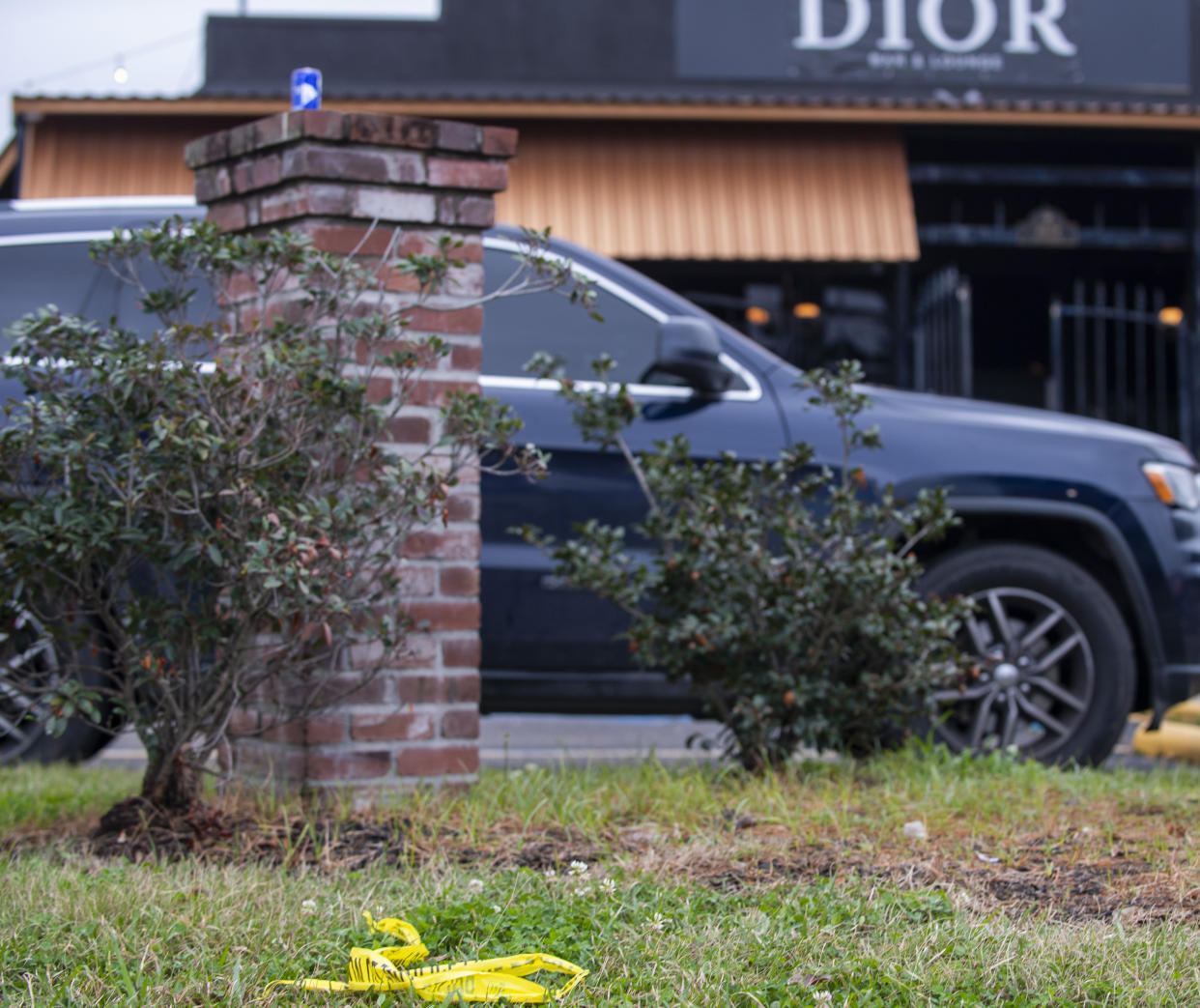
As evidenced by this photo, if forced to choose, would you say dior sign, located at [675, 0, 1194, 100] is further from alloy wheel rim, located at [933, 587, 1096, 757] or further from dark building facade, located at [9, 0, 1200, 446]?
alloy wheel rim, located at [933, 587, 1096, 757]

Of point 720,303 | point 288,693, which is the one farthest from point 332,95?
point 288,693

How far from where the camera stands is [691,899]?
2697 mm

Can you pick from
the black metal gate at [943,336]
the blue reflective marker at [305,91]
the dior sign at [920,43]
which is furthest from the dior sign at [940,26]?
the blue reflective marker at [305,91]

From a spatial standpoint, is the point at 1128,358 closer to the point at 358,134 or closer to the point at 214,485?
the point at 358,134

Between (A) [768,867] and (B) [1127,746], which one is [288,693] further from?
(B) [1127,746]

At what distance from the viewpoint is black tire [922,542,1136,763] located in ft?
15.5

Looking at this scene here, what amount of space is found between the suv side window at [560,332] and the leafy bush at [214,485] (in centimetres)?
137

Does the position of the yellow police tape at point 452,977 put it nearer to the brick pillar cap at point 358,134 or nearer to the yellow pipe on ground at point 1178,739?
the brick pillar cap at point 358,134

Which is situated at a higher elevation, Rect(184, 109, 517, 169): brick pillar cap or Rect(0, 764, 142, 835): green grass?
Rect(184, 109, 517, 169): brick pillar cap

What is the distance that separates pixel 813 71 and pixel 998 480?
22.9 ft

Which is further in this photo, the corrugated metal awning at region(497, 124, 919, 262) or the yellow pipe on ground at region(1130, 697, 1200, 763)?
the corrugated metal awning at region(497, 124, 919, 262)

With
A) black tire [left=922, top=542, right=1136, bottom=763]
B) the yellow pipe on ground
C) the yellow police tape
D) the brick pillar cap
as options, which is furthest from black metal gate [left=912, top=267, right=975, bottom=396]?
the yellow police tape

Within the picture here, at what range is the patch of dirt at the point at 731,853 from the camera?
283cm

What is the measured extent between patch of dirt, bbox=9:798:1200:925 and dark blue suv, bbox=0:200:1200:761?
1.30 metres
